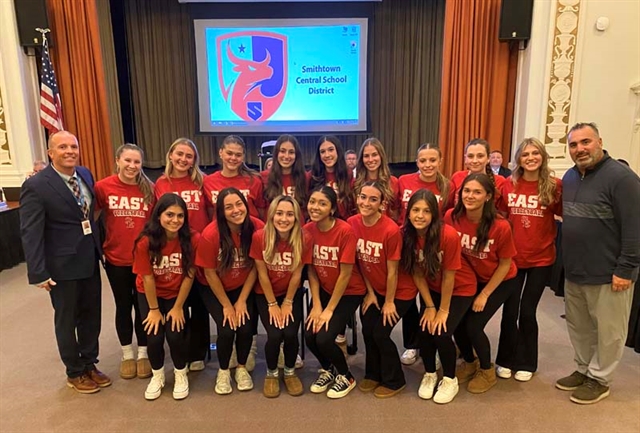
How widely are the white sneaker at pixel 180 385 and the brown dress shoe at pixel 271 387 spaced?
1.36ft

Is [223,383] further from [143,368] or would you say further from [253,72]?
[253,72]

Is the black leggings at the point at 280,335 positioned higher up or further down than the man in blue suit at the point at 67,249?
further down

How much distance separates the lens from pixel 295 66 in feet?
19.8

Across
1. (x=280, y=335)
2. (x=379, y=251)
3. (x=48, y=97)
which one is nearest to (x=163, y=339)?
(x=280, y=335)

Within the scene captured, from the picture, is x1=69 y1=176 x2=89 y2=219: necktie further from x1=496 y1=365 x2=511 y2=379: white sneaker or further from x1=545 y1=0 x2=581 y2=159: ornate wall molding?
x1=545 y1=0 x2=581 y2=159: ornate wall molding

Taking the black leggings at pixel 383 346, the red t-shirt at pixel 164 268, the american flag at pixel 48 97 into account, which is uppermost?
the american flag at pixel 48 97

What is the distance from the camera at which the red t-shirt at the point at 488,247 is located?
2262 millimetres

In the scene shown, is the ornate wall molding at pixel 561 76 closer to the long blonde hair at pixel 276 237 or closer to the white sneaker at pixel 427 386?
the white sneaker at pixel 427 386

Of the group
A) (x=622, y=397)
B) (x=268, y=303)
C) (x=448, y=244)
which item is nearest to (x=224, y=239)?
(x=268, y=303)

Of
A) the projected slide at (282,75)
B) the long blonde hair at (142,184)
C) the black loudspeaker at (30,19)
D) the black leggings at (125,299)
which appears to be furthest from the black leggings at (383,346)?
the black loudspeaker at (30,19)

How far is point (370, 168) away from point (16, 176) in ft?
15.4

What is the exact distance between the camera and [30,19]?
5.15 metres

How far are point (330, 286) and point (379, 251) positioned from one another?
34 cm

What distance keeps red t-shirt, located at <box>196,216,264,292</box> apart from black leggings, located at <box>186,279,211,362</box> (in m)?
0.20
